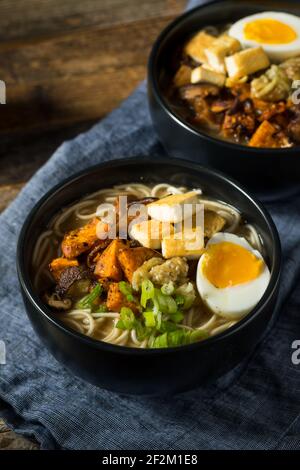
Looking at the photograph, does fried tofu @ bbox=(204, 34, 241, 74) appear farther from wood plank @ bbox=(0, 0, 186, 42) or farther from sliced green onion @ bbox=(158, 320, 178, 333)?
sliced green onion @ bbox=(158, 320, 178, 333)

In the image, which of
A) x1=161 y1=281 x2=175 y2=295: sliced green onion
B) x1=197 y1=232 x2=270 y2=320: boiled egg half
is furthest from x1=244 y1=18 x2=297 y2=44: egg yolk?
x1=161 y1=281 x2=175 y2=295: sliced green onion

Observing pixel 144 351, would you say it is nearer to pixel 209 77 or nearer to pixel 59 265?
pixel 59 265

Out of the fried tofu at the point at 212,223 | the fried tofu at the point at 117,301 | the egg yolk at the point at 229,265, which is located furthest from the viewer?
the fried tofu at the point at 212,223

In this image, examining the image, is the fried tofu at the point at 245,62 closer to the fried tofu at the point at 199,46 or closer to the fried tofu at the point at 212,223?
the fried tofu at the point at 199,46

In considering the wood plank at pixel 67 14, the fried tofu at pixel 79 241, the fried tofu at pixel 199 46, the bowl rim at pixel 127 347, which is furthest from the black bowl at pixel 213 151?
the wood plank at pixel 67 14

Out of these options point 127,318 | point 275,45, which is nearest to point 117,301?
point 127,318
